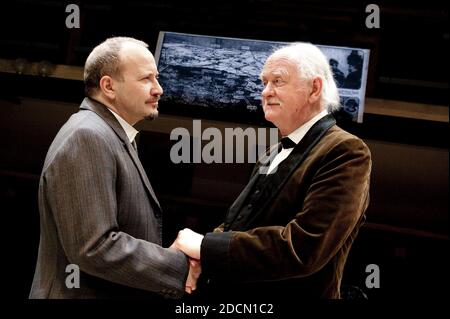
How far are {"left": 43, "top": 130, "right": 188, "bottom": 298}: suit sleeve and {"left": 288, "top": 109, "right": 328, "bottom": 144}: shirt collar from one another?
0.79m

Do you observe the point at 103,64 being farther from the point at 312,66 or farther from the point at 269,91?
the point at 312,66

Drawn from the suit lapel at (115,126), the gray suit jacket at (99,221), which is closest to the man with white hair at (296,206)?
→ the gray suit jacket at (99,221)

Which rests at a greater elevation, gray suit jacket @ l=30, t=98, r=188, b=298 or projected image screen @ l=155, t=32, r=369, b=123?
projected image screen @ l=155, t=32, r=369, b=123

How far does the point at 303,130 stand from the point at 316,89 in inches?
7.2

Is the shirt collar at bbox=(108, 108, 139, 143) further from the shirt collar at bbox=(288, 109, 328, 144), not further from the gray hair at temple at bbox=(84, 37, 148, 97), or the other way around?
the shirt collar at bbox=(288, 109, 328, 144)

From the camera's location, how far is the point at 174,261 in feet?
6.16

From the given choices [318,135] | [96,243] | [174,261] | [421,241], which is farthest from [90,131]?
[421,241]

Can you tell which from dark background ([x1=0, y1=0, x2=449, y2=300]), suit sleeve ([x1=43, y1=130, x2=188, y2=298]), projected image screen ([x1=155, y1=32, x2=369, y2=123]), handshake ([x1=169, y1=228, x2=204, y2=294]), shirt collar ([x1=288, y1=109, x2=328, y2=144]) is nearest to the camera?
suit sleeve ([x1=43, y1=130, x2=188, y2=298])

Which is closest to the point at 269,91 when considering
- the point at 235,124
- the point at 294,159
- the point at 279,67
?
the point at 279,67

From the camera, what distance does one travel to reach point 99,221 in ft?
5.54

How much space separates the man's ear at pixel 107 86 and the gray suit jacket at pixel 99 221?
8cm

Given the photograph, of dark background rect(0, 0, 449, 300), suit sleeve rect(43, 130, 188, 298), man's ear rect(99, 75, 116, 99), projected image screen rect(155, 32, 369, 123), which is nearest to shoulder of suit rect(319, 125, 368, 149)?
suit sleeve rect(43, 130, 188, 298)

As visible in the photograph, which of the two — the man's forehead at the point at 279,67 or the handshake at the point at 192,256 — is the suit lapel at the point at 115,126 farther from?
the man's forehead at the point at 279,67

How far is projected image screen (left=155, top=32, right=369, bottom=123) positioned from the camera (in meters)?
3.44
